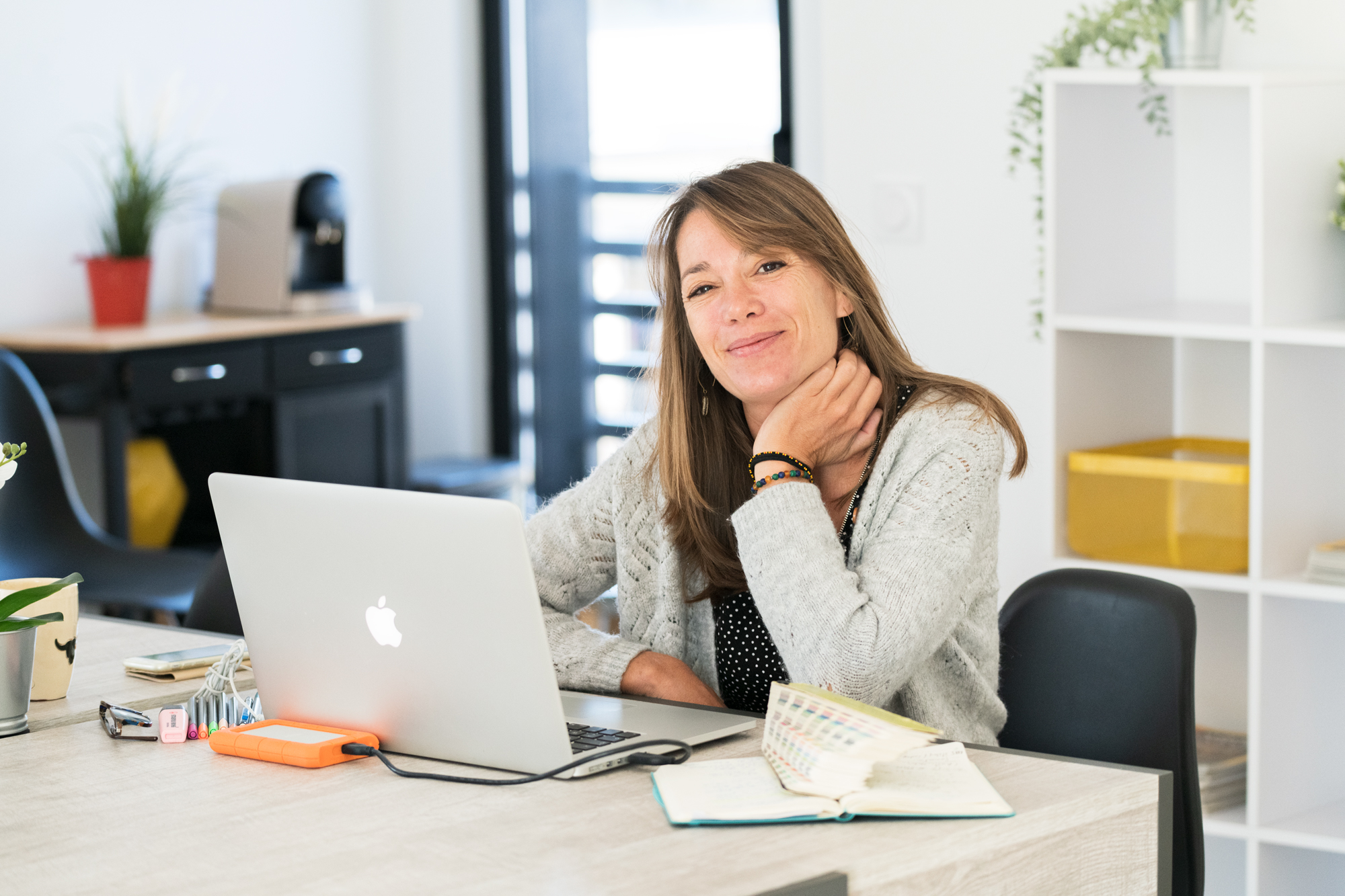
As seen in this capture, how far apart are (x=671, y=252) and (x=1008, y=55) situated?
1544 mm

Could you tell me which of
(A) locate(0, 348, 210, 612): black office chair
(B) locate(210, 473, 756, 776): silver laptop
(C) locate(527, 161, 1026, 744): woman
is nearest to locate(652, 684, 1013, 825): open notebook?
(B) locate(210, 473, 756, 776): silver laptop

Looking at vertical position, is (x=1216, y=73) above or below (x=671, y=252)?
above

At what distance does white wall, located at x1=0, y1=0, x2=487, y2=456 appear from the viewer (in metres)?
4.11

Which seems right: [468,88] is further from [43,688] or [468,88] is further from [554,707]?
[554,707]

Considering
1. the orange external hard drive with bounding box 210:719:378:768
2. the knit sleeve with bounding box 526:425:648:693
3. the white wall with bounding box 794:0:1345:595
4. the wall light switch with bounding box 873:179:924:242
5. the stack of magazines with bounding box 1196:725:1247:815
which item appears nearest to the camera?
the orange external hard drive with bounding box 210:719:378:768

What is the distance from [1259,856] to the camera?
2.47m

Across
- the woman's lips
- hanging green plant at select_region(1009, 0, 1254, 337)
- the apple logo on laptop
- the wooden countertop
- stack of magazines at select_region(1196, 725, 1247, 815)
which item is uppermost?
hanging green plant at select_region(1009, 0, 1254, 337)

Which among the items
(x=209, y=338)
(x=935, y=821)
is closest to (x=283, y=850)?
(x=935, y=821)

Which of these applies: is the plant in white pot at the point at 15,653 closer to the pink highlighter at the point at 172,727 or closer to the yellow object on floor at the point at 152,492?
the pink highlighter at the point at 172,727

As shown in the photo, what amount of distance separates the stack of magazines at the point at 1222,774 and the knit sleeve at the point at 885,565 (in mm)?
983

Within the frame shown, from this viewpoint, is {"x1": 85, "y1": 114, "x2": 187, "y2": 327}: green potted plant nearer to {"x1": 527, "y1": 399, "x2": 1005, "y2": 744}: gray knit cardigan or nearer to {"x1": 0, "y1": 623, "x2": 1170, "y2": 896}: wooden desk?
{"x1": 527, "y1": 399, "x2": 1005, "y2": 744}: gray knit cardigan

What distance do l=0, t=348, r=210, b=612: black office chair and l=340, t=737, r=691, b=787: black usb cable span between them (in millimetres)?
1793

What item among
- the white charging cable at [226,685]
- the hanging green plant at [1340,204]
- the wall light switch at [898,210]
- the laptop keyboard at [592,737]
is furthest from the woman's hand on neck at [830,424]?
the wall light switch at [898,210]

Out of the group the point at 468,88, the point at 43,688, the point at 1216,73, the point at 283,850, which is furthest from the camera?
the point at 468,88
